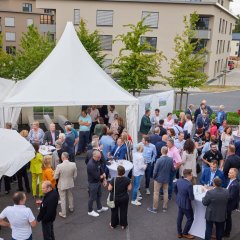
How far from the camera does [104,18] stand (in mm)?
36938

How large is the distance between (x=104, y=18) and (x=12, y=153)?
3229 cm

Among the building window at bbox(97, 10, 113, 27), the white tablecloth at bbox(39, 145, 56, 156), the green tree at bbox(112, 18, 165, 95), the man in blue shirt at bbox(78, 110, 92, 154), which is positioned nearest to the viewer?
the white tablecloth at bbox(39, 145, 56, 156)

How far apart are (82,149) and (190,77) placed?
10.5 meters

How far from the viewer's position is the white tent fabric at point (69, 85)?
445 inches

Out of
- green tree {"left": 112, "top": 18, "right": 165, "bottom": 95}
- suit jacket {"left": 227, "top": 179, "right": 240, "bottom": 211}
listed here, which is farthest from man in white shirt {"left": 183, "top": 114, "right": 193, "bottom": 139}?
green tree {"left": 112, "top": 18, "right": 165, "bottom": 95}

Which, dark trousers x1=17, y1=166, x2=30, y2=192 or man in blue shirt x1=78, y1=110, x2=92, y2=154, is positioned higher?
man in blue shirt x1=78, y1=110, x2=92, y2=154

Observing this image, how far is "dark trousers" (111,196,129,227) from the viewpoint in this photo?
24.7 ft

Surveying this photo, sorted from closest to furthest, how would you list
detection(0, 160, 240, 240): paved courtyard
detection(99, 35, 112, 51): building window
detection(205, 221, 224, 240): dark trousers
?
detection(205, 221, 224, 240): dark trousers → detection(0, 160, 240, 240): paved courtyard → detection(99, 35, 112, 51): building window

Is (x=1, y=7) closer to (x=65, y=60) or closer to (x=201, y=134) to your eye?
(x=65, y=60)

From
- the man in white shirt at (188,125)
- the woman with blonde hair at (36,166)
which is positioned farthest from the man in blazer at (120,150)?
the man in white shirt at (188,125)

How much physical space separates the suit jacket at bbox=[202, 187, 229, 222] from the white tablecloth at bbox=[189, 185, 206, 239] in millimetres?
498

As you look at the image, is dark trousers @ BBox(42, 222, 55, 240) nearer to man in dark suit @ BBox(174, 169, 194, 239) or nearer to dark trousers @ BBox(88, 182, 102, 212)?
dark trousers @ BBox(88, 182, 102, 212)

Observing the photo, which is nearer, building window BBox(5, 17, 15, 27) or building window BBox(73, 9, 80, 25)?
building window BBox(73, 9, 80, 25)

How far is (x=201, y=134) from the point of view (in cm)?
1222
